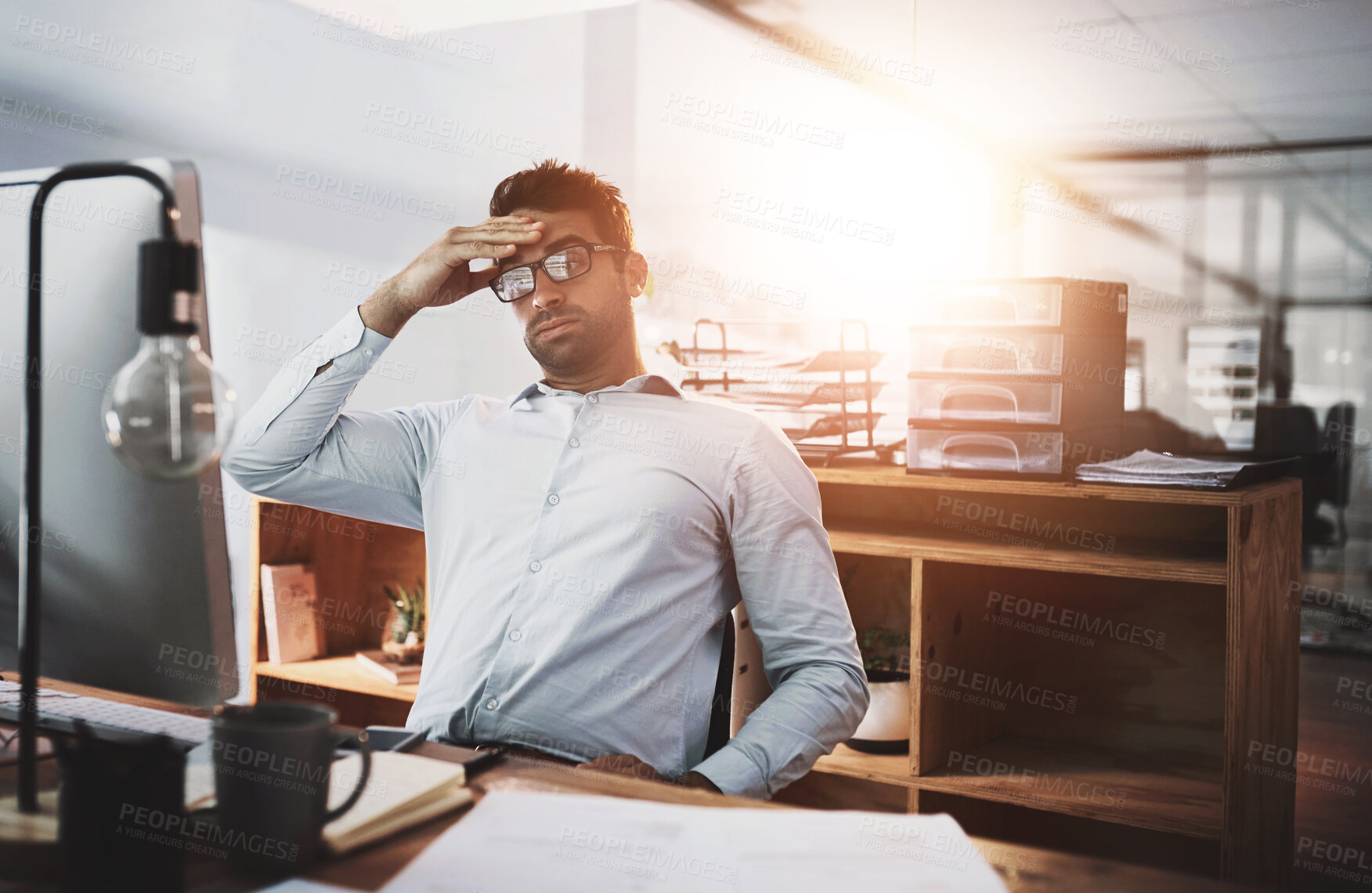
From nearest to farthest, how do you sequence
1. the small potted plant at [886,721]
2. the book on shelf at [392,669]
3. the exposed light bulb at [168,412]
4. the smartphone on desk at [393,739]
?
the exposed light bulb at [168,412] < the smartphone on desk at [393,739] < the small potted plant at [886,721] < the book on shelf at [392,669]

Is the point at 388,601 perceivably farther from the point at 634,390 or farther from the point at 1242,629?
the point at 1242,629

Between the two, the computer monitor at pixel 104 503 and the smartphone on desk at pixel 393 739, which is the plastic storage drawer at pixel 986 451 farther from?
the computer monitor at pixel 104 503

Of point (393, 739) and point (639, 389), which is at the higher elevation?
point (639, 389)

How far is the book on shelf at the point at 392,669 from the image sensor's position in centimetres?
250

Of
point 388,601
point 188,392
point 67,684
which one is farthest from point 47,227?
point 388,601

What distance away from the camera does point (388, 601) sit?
2.87 metres

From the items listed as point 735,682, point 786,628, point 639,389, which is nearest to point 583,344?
point 639,389

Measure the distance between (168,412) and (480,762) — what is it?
517 mm

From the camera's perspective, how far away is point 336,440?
176cm

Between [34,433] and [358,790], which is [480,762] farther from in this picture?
[34,433]

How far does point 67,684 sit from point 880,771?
150cm

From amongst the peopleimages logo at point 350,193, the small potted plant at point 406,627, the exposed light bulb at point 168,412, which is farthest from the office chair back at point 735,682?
the peopleimages logo at point 350,193

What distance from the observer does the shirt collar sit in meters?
1.80

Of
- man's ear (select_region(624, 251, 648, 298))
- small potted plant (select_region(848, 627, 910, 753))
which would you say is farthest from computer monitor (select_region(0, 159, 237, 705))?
small potted plant (select_region(848, 627, 910, 753))
